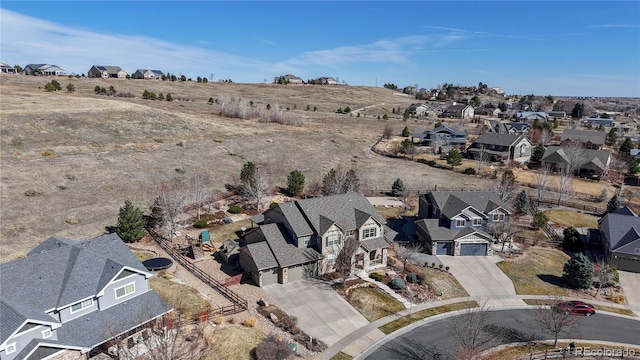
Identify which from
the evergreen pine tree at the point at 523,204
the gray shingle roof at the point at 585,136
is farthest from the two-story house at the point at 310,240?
the gray shingle roof at the point at 585,136

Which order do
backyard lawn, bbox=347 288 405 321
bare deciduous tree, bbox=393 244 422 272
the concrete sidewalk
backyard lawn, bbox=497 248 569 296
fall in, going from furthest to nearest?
bare deciduous tree, bbox=393 244 422 272
backyard lawn, bbox=497 248 569 296
backyard lawn, bbox=347 288 405 321
the concrete sidewalk

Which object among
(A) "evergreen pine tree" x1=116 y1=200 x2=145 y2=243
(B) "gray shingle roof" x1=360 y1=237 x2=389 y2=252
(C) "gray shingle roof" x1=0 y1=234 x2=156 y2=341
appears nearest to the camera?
(C) "gray shingle roof" x1=0 y1=234 x2=156 y2=341

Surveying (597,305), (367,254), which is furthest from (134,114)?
(597,305)

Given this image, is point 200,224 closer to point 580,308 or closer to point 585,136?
point 580,308

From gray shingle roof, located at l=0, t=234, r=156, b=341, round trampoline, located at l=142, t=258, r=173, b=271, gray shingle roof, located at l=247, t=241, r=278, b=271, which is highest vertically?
gray shingle roof, located at l=0, t=234, r=156, b=341

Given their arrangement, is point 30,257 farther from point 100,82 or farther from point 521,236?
point 100,82

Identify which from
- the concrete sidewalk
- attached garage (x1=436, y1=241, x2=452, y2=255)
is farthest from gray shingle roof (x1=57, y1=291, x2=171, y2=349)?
attached garage (x1=436, y1=241, x2=452, y2=255)

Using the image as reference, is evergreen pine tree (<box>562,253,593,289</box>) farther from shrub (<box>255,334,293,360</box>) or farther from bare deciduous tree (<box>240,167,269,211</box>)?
bare deciduous tree (<box>240,167,269,211</box>)
